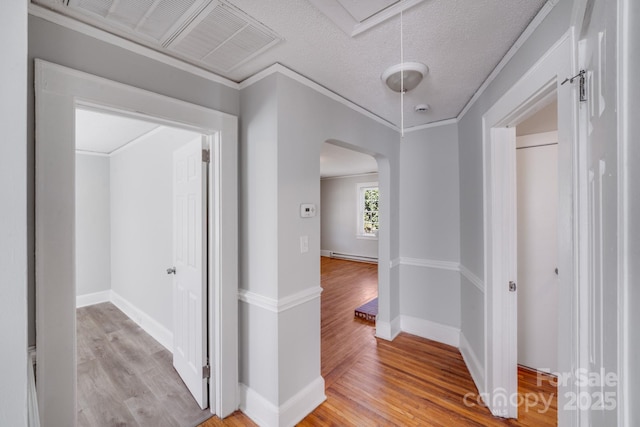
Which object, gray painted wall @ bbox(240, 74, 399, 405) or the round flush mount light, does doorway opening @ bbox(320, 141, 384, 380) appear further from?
the round flush mount light

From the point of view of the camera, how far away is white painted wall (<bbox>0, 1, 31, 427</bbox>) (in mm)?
407

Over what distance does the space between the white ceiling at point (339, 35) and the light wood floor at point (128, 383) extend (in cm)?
247

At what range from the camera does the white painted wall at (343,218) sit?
7.68 metres

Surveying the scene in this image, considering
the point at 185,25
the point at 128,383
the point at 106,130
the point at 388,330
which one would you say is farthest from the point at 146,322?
the point at 185,25

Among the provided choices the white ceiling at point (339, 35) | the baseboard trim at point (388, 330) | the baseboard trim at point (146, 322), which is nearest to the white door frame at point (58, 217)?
the white ceiling at point (339, 35)

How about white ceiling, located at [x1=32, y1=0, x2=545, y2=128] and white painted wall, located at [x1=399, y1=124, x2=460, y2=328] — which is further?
white painted wall, located at [x1=399, y1=124, x2=460, y2=328]

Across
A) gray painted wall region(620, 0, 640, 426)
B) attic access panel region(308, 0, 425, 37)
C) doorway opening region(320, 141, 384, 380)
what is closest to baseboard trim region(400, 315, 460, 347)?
doorway opening region(320, 141, 384, 380)

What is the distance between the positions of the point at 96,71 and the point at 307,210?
143 centimetres

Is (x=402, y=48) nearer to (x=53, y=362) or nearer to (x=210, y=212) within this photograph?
(x=210, y=212)

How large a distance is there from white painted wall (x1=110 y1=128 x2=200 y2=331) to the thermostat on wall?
1.28 meters

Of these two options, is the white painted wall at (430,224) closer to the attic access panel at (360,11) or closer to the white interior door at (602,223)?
the attic access panel at (360,11)

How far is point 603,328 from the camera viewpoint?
0.54 metres

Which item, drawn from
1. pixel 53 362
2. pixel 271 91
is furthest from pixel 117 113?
pixel 53 362

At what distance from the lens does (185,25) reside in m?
1.36
